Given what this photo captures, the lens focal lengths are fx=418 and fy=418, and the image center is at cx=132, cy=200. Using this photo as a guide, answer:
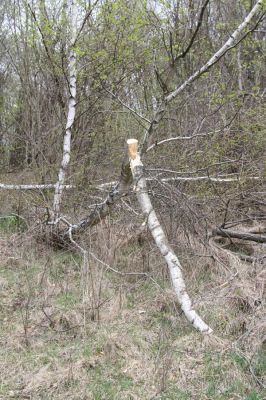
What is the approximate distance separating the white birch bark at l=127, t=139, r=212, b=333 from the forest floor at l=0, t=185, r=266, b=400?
0.39 ft

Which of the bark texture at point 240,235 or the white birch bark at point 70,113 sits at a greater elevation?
the white birch bark at point 70,113

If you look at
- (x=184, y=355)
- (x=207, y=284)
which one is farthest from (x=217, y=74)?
(x=184, y=355)

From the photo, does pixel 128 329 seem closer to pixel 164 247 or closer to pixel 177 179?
pixel 164 247

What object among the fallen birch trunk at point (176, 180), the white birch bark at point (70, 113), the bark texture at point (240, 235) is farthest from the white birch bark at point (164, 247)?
the white birch bark at point (70, 113)

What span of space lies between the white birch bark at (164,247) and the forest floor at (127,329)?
12 cm

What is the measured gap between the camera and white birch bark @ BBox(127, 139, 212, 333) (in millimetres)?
3960

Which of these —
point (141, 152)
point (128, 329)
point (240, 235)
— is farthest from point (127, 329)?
point (240, 235)

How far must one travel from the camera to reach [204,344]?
3.68 metres

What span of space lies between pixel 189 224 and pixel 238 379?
2.36 metres

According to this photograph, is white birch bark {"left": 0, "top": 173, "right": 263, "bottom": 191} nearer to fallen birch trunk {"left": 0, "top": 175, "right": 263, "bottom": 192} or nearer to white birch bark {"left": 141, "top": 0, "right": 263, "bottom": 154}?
fallen birch trunk {"left": 0, "top": 175, "right": 263, "bottom": 192}

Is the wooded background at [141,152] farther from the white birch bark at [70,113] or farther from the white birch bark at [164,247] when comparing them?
the white birch bark at [164,247]

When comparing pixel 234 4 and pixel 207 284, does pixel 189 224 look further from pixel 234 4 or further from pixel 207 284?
pixel 234 4

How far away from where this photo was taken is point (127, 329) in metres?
4.01

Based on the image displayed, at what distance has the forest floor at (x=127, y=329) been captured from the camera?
3242 millimetres
